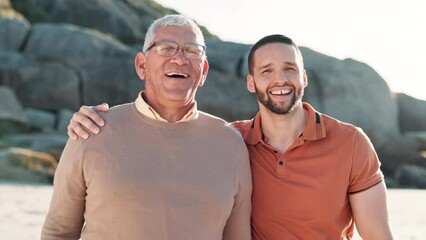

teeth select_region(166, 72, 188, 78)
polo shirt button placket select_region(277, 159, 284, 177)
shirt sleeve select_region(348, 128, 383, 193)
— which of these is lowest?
polo shirt button placket select_region(277, 159, 284, 177)

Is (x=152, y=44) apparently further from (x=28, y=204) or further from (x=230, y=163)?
(x=28, y=204)

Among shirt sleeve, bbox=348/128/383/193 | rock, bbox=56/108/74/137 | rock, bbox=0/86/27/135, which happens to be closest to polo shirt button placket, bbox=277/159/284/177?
shirt sleeve, bbox=348/128/383/193

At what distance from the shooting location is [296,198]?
3756mm

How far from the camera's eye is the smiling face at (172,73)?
11.5 feet

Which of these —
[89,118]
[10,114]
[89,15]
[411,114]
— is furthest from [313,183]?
[89,15]

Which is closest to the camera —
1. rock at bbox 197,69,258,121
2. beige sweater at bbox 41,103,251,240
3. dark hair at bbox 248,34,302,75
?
beige sweater at bbox 41,103,251,240

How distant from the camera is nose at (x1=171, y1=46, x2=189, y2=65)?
3.50 m

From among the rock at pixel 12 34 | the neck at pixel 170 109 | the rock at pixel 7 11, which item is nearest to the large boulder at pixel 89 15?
the rock at pixel 7 11

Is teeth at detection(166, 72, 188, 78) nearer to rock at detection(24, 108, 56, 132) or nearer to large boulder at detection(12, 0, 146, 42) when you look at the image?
rock at detection(24, 108, 56, 132)

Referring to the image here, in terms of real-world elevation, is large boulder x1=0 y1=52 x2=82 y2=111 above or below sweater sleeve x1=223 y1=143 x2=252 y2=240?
below

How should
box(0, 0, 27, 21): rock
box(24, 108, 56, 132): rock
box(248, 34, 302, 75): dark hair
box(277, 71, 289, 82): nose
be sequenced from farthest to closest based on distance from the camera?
box(0, 0, 27, 21): rock
box(24, 108, 56, 132): rock
box(248, 34, 302, 75): dark hair
box(277, 71, 289, 82): nose

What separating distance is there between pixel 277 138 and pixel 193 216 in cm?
93

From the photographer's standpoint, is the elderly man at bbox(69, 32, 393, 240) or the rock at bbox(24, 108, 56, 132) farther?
the rock at bbox(24, 108, 56, 132)

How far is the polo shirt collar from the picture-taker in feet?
12.7
